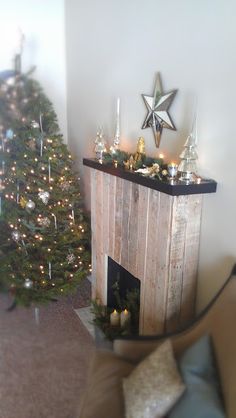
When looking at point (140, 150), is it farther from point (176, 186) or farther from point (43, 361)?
point (43, 361)

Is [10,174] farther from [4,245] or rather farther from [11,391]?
[11,391]

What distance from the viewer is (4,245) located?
1.99m

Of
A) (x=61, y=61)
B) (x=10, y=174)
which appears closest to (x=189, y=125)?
(x=61, y=61)

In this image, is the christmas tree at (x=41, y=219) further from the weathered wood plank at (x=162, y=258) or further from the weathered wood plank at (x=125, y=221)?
the weathered wood plank at (x=162, y=258)

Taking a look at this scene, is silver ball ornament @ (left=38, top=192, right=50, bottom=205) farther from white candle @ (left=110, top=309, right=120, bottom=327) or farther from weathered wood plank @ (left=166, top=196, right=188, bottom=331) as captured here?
Result: weathered wood plank @ (left=166, top=196, right=188, bottom=331)

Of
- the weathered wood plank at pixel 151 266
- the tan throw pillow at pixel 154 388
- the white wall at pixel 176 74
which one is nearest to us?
the tan throw pillow at pixel 154 388

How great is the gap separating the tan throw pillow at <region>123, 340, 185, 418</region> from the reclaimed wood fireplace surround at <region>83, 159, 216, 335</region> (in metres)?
0.47

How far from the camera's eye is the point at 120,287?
206cm

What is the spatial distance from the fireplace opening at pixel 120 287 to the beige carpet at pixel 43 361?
256mm

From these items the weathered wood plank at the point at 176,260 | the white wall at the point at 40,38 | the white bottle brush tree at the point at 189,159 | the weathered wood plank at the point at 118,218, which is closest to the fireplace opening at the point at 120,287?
the weathered wood plank at the point at 118,218

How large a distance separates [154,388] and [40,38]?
1.23 m

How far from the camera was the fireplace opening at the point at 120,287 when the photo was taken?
1.88 m

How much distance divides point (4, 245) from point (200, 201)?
1188mm

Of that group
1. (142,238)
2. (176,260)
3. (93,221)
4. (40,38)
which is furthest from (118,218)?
(40,38)
